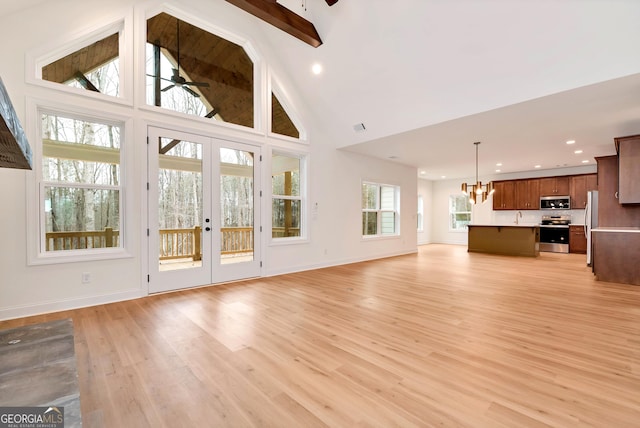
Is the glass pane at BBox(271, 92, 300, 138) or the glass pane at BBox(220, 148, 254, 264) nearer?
the glass pane at BBox(220, 148, 254, 264)

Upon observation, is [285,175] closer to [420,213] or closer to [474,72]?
[474,72]

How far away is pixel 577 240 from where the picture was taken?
8.58 meters

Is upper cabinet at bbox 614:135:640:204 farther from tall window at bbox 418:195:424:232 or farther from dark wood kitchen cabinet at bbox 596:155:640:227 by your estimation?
tall window at bbox 418:195:424:232

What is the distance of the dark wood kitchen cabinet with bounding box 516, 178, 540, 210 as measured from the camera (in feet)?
30.9

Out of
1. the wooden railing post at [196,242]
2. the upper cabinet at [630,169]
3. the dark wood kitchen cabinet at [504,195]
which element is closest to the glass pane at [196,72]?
the wooden railing post at [196,242]

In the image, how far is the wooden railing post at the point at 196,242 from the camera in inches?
179

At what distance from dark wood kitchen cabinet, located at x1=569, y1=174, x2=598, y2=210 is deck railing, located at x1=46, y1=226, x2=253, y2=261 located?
9.55 m

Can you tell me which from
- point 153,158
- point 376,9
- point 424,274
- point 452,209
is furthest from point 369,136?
point 452,209

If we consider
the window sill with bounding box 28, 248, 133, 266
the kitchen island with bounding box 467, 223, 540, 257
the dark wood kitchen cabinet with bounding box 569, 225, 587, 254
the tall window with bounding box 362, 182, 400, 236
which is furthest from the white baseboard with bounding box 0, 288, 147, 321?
the dark wood kitchen cabinet with bounding box 569, 225, 587, 254

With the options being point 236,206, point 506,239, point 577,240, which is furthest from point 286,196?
point 577,240

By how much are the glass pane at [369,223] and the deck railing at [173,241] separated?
3.30 m

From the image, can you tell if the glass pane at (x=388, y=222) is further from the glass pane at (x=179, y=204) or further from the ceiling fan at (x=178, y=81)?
the ceiling fan at (x=178, y=81)

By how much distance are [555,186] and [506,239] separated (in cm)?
263

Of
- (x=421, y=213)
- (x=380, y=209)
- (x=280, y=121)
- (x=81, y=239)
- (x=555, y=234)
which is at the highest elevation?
(x=280, y=121)
